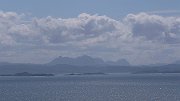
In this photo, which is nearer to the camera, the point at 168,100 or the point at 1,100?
the point at 168,100

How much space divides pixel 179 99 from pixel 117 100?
12796 millimetres

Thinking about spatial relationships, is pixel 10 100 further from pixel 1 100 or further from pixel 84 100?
pixel 84 100

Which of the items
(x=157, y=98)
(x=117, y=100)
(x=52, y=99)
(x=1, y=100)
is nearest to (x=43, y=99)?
(x=52, y=99)

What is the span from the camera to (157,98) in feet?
318

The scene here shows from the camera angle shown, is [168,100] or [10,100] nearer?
[168,100]

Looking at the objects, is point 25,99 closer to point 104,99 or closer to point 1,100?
point 1,100

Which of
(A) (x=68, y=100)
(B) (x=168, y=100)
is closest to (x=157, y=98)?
(B) (x=168, y=100)

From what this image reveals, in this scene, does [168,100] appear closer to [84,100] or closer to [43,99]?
[84,100]

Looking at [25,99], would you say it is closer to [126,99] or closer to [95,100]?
[95,100]

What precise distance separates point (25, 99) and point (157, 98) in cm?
2881

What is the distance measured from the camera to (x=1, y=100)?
320 feet

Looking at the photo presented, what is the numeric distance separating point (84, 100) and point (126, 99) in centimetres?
899

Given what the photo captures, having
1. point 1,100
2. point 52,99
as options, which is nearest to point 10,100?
point 1,100

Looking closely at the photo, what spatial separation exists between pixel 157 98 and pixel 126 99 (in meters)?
6.83
